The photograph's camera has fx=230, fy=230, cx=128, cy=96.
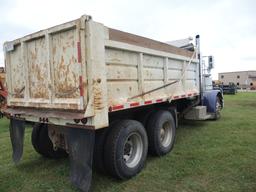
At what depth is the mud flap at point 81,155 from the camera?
3.31 meters

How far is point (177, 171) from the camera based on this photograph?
412cm

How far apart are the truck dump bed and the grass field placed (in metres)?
1.12

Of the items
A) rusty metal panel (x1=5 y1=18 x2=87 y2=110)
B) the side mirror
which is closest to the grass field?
rusty metal panel (x1=5 y1=18 x2=87 y2=110)

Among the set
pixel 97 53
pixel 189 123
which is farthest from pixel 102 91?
pixel 189 123

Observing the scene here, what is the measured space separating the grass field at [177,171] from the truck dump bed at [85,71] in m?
1.12

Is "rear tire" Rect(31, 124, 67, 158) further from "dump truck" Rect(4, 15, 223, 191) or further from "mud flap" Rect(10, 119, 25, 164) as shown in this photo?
"mud flap" Rect(10, 119, 25, 164)

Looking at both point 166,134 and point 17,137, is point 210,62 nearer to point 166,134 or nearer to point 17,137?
point 166,134

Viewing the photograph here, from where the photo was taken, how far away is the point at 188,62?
256 inches

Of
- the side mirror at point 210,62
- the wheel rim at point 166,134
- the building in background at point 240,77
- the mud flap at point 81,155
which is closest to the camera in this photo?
the mud flap at point 81,155

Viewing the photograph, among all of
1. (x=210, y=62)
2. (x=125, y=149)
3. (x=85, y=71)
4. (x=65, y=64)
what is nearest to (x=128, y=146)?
(x=125, y=149)

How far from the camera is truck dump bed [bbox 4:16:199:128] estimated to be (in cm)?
318

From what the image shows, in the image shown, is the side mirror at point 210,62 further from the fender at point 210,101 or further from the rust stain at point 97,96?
the rust stain at point 97,96

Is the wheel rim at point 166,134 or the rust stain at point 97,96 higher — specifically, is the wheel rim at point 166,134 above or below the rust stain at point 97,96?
below

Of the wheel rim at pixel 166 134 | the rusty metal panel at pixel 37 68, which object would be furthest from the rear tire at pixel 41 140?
the wheel rim at pixel 166 134
